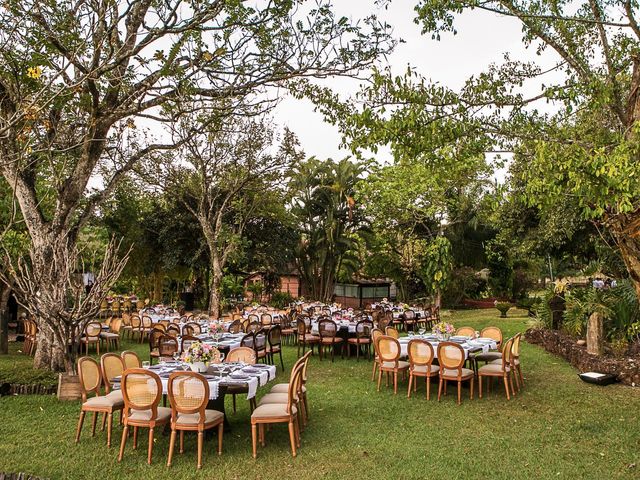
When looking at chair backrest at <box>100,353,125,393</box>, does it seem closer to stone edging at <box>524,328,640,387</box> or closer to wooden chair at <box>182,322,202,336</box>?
wooden chair at <box>182,322,202,336</box>

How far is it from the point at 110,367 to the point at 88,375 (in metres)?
0.28

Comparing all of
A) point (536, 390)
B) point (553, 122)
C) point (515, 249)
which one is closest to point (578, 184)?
point (553, 122)

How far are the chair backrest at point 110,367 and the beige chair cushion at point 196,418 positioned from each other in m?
1.42

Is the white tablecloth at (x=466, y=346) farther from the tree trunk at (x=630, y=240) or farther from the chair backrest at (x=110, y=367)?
the chair backrest at (x=110, y=367)

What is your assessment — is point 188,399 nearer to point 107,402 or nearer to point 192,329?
point 107,402

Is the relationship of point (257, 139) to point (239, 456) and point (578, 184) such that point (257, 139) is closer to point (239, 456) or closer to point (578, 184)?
→ point (239, 456)

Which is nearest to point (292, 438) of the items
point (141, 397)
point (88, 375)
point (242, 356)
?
point (141, 397)

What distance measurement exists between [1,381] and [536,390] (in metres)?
9.16

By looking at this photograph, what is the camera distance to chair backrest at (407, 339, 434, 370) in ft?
26.7

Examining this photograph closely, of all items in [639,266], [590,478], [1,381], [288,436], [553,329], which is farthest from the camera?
[553,329]

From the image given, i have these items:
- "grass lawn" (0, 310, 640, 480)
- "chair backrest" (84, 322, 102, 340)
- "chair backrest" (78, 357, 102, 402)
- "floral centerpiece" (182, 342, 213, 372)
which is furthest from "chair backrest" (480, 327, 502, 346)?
"chair backrest" (84, 322, 102, 340)

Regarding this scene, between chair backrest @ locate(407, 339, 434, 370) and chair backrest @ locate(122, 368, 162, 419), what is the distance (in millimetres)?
4297

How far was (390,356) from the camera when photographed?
8695mm

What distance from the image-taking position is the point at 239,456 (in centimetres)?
559
